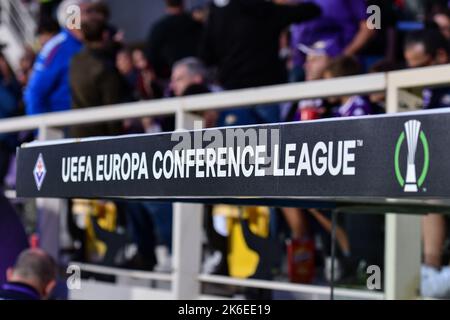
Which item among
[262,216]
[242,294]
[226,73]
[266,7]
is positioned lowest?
[242,294]

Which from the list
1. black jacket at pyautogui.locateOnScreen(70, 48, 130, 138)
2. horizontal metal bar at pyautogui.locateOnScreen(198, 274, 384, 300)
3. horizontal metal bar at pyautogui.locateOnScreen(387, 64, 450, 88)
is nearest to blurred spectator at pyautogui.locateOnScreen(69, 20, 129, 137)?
black jacket at pyautogui.locateOnScreen(70, 48, 130, 138)

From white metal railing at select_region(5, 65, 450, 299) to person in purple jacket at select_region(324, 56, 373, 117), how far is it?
640mm

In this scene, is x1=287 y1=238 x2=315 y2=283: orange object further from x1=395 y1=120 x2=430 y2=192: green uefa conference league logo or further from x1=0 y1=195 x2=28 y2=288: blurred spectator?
x1=395 y1=120 x2=430 y2=192: green uefa conference league logo

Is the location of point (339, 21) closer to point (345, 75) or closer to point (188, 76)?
point (188, 76)

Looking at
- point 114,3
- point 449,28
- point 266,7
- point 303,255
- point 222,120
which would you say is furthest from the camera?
point 114,3

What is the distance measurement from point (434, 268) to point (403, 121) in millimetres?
1503

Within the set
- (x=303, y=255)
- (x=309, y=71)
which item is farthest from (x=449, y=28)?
(x=303, y=255)

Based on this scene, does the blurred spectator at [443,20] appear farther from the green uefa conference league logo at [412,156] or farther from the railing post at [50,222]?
the green uefa conference league logo at [412,156]

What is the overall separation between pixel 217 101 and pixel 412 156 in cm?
195

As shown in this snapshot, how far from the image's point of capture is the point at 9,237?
15.1 ft

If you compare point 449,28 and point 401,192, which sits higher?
point 449,28

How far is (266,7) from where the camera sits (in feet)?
18.7

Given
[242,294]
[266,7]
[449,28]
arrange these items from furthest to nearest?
[266,7] → [449,28] → [242,294]

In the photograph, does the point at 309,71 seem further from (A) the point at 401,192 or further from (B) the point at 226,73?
(A) the point at 401,192
